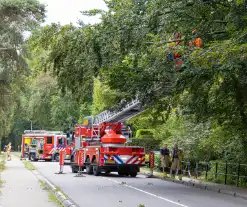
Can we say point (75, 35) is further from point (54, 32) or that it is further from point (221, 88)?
point (221, 88)

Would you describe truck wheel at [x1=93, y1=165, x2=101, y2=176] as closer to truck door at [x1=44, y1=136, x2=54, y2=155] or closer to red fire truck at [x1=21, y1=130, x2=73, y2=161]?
red fire truck at [x1=21, y1=130, x2=73, y2=161]

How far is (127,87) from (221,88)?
3798 mm

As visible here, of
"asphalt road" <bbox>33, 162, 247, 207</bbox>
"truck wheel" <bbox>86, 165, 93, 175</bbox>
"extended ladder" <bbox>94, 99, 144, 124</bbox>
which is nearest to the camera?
"asphalt road" <bbox>33, 162, 247, 207</bbox>

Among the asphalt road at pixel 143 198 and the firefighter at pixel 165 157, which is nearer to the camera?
the asphalt road at pixel 143 198

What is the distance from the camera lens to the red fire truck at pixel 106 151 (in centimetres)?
2667

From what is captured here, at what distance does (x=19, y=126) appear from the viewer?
104 metres

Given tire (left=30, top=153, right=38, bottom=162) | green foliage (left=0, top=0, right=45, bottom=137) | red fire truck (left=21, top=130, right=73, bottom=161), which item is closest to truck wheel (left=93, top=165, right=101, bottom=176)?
green foliage (left=0, top=0, right=45, bottom=137)

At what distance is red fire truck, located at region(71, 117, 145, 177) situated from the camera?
26.7 meters

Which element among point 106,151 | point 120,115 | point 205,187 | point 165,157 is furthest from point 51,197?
point 165,157

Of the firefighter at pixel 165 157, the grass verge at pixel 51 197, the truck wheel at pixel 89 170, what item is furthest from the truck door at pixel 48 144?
the grass verge at pixel 51 197

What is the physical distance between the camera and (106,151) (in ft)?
87.4

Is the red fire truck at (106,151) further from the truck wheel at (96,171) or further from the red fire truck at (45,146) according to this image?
the red fire truck at (45,146)

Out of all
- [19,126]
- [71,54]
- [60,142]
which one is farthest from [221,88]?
[19,126]

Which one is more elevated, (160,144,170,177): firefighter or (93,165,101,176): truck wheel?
(160,144,170,177): firefighter
